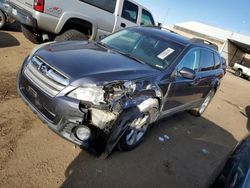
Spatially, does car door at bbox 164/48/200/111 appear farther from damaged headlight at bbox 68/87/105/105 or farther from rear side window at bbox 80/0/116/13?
rear side window at bbox 80/0/116/13

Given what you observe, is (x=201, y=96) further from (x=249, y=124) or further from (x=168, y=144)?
(x=249, y=124)

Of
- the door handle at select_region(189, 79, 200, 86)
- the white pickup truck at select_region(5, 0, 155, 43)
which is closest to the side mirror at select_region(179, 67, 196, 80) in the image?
the door handle at select_region(189, 79, 200, 86)

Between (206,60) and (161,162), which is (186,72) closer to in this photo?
(161,162)

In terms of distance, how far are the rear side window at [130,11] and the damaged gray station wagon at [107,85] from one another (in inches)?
143

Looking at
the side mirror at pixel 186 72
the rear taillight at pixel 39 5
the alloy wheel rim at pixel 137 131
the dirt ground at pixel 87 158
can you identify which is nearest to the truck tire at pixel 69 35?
the rear taillight at pixel 39 5

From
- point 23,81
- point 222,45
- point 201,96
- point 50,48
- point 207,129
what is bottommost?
point 222,45

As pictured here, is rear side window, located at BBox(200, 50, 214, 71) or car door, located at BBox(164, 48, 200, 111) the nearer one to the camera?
car door, located at BBox(164, 48, 200, 111)

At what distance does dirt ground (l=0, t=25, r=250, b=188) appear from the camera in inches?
113

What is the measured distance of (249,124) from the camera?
761 cm

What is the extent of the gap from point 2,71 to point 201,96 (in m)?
4.49

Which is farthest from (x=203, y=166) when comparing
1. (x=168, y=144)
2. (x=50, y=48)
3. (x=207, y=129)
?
(x=50, y=48)

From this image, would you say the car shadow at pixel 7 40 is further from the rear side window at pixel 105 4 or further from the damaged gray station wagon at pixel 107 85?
the damaged gray station wagon at pixel 107 85

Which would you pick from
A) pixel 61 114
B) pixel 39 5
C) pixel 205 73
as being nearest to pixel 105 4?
pixel 39 5

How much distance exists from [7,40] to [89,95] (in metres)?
5.69
